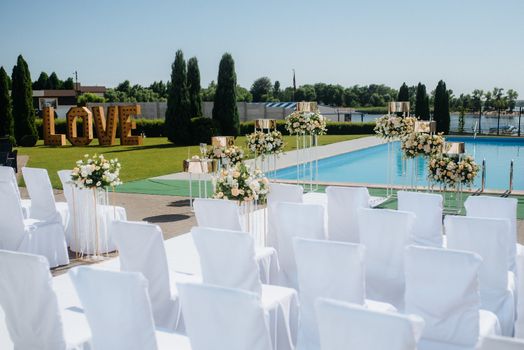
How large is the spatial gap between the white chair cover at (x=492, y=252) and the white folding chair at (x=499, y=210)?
0.87 m

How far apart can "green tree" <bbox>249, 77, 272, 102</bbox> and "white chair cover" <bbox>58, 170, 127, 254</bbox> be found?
55178mm

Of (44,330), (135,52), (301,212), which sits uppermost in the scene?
(135,52)

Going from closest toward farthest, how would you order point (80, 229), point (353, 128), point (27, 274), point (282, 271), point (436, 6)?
1. point (27, 274)
2. point (282, 271)
3. point (80, 229)
4. point (436, 6)
5. point (353, 128)

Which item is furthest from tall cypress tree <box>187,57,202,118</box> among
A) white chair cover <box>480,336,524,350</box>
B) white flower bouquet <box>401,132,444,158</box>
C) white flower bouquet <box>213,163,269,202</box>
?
white chair cover <box>480,336,524,350</box>

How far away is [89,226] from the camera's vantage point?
7.45 metres

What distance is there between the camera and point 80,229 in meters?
7.57

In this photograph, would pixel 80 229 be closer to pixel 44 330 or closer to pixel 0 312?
pixel 0 312

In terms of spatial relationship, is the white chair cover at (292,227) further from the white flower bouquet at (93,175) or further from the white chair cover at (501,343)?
the white chair cover at (501,343)

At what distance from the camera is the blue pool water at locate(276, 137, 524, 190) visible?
15.8 meters

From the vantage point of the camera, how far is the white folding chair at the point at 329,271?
11.7 ft

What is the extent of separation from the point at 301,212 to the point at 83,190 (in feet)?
11.5

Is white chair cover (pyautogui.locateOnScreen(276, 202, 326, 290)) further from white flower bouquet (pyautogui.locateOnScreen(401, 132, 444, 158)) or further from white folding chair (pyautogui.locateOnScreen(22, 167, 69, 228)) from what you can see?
white flower bouquet (pyautogui.locateOnScreen(401, 132, 444, 158))

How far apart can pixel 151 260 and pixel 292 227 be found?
5.20 ft

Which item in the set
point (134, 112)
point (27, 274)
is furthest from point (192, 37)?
point (27, 274)
